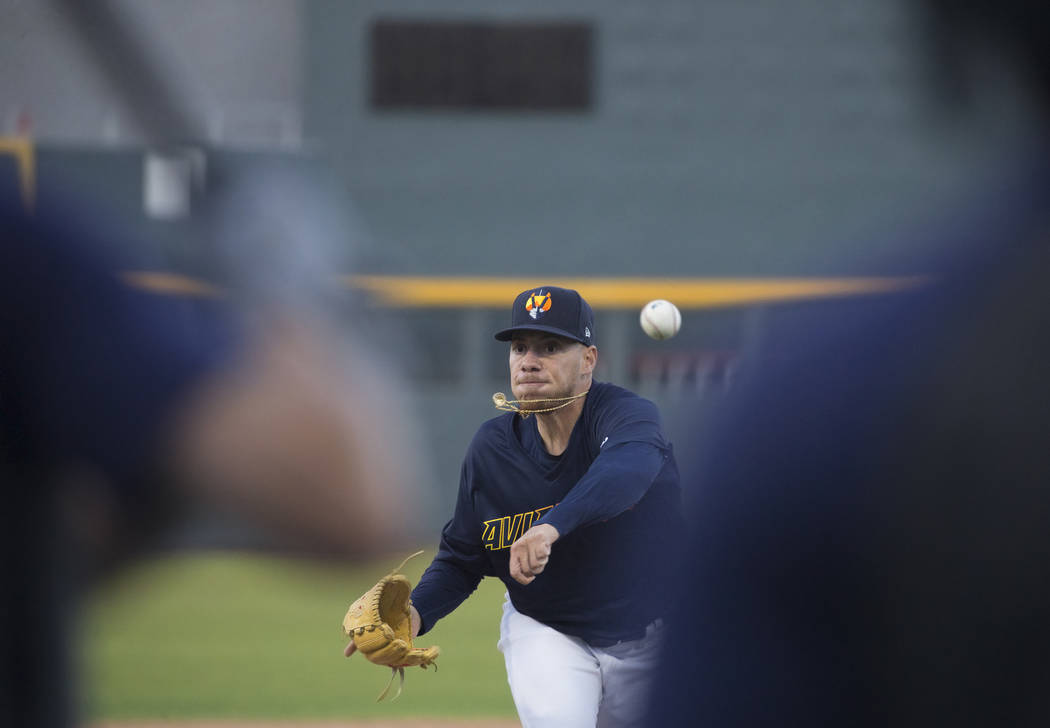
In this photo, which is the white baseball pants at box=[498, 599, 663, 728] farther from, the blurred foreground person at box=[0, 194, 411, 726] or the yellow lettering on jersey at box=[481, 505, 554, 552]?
the blurred foreground person at box=[0, 194, 411, 726]

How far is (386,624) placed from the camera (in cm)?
233

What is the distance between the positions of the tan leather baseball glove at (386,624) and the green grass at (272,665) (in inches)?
101

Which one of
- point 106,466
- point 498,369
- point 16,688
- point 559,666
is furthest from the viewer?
point 498,369

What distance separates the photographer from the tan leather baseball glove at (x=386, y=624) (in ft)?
7.48

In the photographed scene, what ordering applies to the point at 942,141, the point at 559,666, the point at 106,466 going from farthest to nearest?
the point at 559,666 < the point at 106,466 < the point at 942,141

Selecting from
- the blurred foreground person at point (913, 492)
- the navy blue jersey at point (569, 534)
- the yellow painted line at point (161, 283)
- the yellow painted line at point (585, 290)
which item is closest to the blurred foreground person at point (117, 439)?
the yellow painted line at point (161, 283)

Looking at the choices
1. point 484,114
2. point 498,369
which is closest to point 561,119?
point 484,114

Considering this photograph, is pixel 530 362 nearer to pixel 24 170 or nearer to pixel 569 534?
pixel 569 534

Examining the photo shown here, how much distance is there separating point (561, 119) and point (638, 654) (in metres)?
11.1

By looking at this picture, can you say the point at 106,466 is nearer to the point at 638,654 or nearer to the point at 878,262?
the point at 878,262

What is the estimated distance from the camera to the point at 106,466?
3.37ft

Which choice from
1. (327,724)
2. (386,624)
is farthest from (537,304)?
(327,724)

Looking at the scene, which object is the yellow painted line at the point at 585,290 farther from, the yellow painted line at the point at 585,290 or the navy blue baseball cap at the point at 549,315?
the navy blue baseball cap at the point at 549,315

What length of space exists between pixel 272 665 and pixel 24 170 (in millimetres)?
6724
